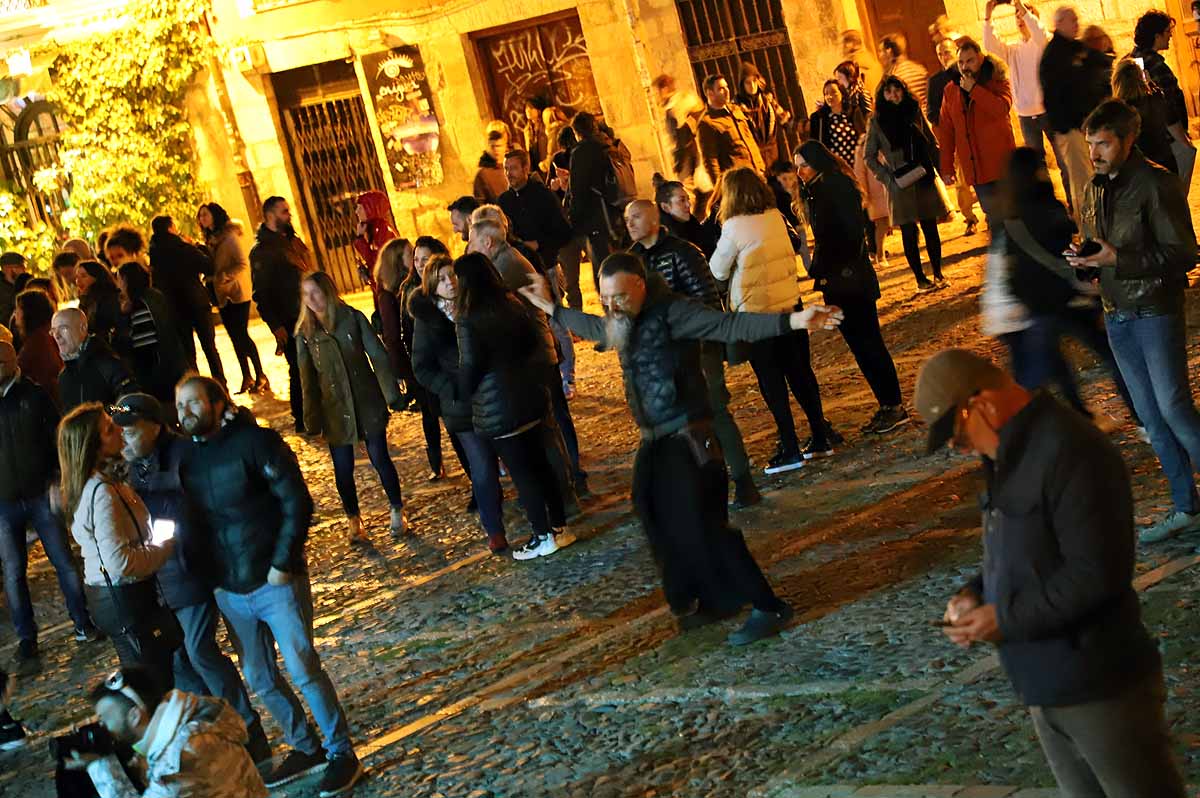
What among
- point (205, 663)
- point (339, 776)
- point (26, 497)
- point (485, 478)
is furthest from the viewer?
point (26, 497)

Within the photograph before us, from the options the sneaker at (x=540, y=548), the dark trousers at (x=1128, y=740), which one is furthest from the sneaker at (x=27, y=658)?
the dark trousers at (x=1128, y=740)

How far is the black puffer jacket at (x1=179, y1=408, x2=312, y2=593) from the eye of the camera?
6.98m

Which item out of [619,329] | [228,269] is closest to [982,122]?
[228,269]

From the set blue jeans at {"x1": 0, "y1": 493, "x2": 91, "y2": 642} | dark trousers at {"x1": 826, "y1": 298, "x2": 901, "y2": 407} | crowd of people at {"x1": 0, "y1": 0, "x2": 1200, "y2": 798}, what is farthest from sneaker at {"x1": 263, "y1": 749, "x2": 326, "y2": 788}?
dark trousers at {"x1": 826, "y1": 298, "x2": 901, "y2": 407}

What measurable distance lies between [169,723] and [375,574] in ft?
16.3

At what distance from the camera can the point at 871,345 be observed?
33.7 ft

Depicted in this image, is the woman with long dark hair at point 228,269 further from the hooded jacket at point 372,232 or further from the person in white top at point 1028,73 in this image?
the person in white top at point 1028,73

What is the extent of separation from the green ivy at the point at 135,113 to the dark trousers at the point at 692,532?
16.9 m

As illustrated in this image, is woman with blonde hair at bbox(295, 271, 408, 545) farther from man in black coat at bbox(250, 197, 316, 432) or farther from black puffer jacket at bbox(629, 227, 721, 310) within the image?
man in black coat at bbox(250, 197, 316, 432)

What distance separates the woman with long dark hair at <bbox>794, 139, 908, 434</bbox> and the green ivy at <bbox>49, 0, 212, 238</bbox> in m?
14.8

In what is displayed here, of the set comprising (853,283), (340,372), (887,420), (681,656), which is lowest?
(681,656)

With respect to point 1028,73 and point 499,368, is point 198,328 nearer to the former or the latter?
point 499,368

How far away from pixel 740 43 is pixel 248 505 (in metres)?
15.6

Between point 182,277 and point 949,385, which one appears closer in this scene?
point 949,385
